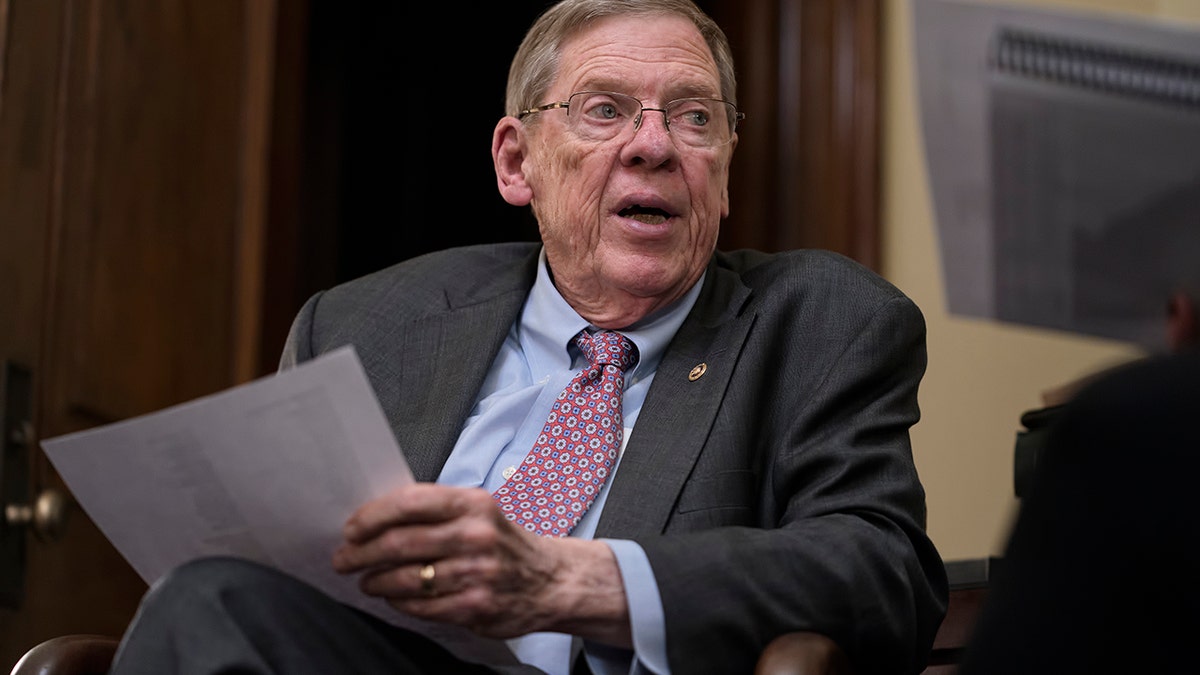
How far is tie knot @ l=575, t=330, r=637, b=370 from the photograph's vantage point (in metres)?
1.80

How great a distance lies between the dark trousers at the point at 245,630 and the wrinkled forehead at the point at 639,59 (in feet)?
2.96

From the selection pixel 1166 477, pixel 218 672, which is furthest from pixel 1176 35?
pixel 218 672

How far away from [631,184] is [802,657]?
2.71 ft

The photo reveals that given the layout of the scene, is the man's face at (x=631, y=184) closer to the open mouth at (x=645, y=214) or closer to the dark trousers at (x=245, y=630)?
the open mouth at (x=645, y=214)

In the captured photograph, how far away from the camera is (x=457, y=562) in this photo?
1.22 meters

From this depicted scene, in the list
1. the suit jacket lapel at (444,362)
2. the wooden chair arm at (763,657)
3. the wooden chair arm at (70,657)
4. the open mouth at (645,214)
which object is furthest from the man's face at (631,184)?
the wooden chair arm at (70,657)

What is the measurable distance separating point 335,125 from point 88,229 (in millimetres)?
2363

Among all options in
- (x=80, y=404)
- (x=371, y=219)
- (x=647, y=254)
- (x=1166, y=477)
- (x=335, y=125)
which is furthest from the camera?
(x=371, y=219)

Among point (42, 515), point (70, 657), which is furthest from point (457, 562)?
point (42, 515)

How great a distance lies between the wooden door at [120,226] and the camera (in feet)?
7.52

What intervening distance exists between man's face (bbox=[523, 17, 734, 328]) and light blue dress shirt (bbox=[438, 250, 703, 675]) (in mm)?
44

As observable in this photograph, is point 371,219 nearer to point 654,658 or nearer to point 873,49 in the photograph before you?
point 873,49

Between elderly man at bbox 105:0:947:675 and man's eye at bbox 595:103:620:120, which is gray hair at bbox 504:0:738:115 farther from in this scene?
man's eye at bbox 595:103:620:120

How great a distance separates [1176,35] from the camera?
0.85m
